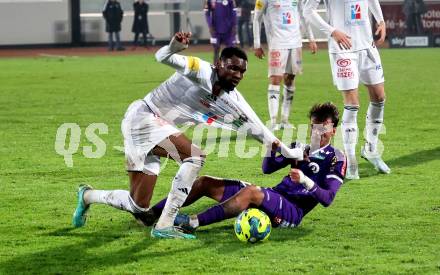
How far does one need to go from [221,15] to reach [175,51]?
2085 cm

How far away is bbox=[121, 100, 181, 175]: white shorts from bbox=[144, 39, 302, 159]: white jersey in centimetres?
11

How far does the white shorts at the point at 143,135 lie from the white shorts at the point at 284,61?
8075 mm

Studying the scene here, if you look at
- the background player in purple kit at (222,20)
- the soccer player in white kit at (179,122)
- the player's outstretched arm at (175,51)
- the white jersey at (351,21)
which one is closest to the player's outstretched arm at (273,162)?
the soccer player in white kit at (179,122)

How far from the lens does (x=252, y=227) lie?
8.63 m

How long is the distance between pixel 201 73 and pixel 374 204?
2867mm

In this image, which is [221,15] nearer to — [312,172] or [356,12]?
[356,12]

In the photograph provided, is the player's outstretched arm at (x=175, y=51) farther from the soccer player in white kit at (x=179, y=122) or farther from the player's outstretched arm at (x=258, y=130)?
the player's outstretched arm at (x=258, y=130)

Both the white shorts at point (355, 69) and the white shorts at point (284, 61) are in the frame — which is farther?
the white shorts at point (284, 61)

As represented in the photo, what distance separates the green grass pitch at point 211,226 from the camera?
800 centimetres

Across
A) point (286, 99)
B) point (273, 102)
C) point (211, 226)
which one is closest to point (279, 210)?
point (211, 226)

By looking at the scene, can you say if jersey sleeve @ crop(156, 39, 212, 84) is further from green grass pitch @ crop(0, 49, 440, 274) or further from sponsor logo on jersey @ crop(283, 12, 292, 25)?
sponsor logo on jersey @ crop(283, 12, 292, 25)

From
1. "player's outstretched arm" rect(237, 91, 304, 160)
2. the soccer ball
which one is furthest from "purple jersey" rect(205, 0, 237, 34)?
the soccer ball

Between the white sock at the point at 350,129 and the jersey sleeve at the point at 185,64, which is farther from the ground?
the jersey sleeve at the point at 185,64

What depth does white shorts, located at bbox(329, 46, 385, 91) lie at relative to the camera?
12219 mm
